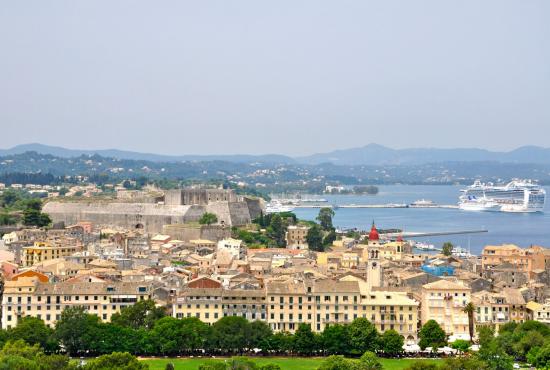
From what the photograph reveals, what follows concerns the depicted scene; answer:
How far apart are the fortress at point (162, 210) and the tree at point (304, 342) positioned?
44444 millimetres

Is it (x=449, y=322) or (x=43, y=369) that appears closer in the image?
(x=43, y=369)

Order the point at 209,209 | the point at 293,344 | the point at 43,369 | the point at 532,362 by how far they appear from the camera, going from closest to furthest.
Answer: the point at 43,369 → the point at 532,362 → the point at 293,344 → the point at 209,209

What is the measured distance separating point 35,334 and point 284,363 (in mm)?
9367

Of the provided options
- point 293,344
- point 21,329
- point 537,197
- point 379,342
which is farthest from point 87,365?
point 537,197

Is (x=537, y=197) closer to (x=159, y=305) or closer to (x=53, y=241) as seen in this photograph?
(x=53, y=241)

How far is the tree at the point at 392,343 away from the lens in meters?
40.6

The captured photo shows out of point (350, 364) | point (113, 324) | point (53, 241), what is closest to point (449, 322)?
point (350, 364)

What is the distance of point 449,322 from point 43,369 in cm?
1878

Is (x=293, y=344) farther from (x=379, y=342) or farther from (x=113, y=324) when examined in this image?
(x=113, y=324)

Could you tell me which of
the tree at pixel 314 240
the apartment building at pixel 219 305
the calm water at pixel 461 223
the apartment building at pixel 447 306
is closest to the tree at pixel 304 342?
the apartment building at pixel 219 305

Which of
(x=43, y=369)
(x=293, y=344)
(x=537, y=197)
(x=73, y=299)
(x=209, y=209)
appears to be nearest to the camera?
(x=43, y=369)

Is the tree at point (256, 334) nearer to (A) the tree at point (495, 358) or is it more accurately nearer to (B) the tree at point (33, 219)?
(A) the tree at point (495, 358)

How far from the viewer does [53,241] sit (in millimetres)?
64250

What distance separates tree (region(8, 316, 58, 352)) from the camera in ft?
129
